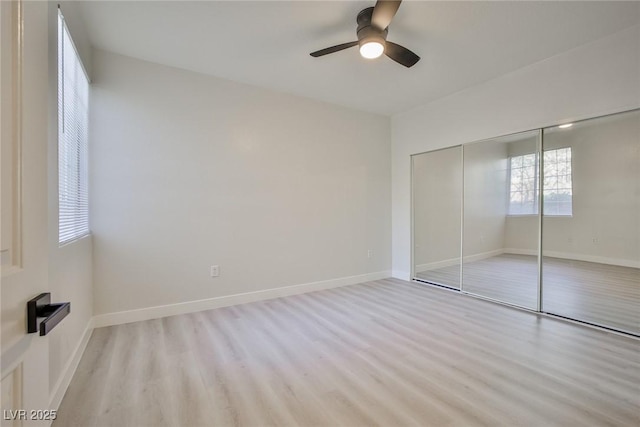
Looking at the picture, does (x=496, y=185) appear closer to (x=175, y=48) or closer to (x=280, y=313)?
(x=280, y=313)

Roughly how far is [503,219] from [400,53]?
119 inches

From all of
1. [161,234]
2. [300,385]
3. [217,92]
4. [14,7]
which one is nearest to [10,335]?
[14,7]

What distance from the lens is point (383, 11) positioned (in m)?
1.94

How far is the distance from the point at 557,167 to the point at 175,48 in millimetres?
4335

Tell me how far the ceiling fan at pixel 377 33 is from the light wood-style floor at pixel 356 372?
8.29 feet

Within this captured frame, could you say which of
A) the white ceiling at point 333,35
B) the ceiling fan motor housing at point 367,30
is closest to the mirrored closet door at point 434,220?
the white ceiling at point 333,35

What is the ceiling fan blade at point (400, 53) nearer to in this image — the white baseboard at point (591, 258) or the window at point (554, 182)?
the window at point (554, 182)

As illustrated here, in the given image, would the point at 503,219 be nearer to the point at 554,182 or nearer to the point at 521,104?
the point at 554,182

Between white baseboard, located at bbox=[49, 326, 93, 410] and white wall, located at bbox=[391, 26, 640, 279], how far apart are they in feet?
13.5

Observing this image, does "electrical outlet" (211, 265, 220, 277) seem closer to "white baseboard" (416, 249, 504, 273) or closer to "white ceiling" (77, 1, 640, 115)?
"white ceiling" (77, 1, 640, 115)

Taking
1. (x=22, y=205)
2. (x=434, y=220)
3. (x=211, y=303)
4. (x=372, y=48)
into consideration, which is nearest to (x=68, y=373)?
(x=211, y=303)

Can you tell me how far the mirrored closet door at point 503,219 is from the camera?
3.41 m

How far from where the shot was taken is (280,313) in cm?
317

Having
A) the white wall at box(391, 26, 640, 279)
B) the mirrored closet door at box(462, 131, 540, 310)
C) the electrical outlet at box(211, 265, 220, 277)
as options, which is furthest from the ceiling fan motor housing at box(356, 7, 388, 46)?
the electrical outlet at box(211, 265, 220, 277)
